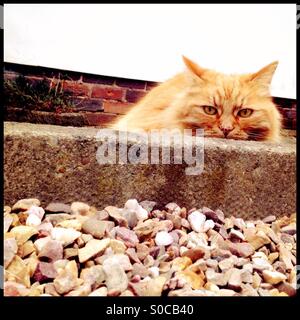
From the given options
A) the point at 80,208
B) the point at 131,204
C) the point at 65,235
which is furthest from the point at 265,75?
the point at 65,235

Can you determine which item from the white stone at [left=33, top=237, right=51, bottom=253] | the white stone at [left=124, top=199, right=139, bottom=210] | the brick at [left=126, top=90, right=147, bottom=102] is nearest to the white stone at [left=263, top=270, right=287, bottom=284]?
the white stone at [left=124, top=199, right=139, bottom=210]

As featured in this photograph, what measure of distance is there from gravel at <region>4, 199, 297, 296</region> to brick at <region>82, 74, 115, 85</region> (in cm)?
87

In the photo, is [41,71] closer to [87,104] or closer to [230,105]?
[87,104]

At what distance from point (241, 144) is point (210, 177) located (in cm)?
16

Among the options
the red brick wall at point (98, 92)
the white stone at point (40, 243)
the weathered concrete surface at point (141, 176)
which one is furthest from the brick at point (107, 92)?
the white stone at point (40, 243)

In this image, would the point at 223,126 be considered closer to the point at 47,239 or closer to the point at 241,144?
the point at 241,144

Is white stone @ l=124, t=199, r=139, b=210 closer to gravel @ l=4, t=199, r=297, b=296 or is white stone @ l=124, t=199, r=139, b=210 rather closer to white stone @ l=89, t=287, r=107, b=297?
gravel @ l=4, t=199, r=297, b=296

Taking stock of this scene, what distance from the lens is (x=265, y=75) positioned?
4.30 ft

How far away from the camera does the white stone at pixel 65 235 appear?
30.3 inches

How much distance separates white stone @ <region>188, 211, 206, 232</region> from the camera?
929 millimetres

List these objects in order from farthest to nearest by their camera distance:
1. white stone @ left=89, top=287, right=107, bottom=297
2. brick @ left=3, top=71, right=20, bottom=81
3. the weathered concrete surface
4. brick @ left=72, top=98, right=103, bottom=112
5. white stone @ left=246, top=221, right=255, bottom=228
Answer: brick @ left=72, top=98, right=103, bottom=112
brick @ left=3, top=71, right=20, bottom=81
white stone @ left=246, top=221, right=255, bottom=228
the weathered concrete surface
white stone @ left=89, top=287, right=107, bottom=297

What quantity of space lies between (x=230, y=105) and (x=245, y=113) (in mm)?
66

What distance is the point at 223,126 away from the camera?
1243mm

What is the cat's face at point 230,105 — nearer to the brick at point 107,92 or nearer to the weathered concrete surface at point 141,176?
the weathered concrete surface at point 141,176
